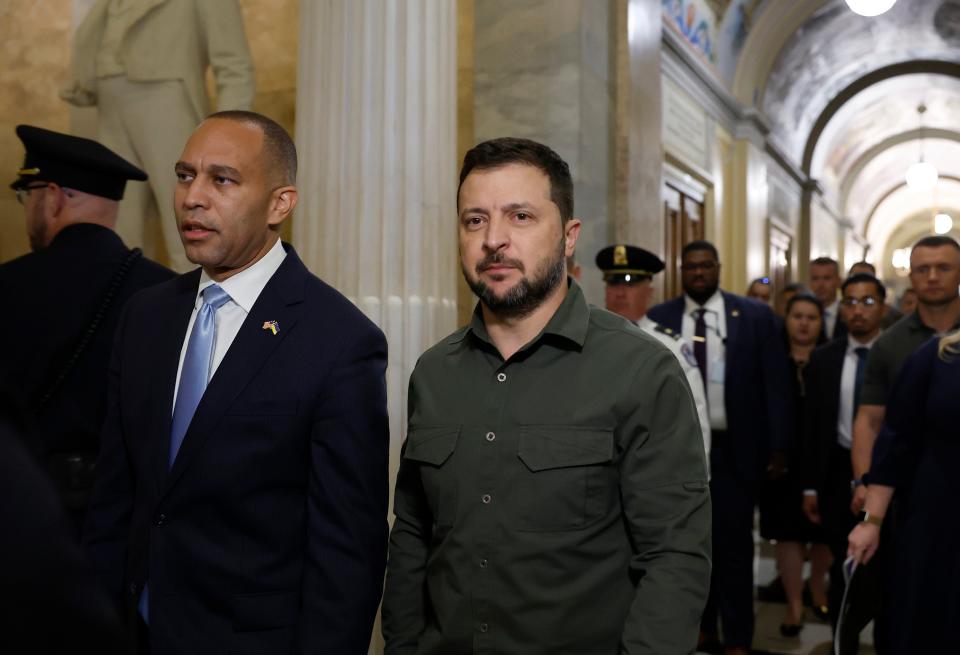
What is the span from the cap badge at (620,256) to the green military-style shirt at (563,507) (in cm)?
261

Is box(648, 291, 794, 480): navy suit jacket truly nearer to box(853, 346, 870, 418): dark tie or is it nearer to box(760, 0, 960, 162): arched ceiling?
box(853, 346, 870, 418): dark tie

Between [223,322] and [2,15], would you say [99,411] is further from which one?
[2,15]

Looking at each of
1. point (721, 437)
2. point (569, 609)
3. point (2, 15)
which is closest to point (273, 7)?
point (2, 15)

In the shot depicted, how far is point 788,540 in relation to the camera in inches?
207

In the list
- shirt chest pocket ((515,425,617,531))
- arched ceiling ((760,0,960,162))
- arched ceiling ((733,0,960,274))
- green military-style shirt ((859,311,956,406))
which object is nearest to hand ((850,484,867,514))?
green military-style shirt ((859,311,956,406))

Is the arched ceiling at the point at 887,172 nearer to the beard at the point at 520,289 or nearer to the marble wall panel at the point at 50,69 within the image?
the marble wall panel at the point at 50,69

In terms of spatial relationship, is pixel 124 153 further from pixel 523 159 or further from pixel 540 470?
pixel 540 470

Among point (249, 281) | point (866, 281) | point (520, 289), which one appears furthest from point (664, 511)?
point (866, 281)

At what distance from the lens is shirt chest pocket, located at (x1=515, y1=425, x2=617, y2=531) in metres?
1.73

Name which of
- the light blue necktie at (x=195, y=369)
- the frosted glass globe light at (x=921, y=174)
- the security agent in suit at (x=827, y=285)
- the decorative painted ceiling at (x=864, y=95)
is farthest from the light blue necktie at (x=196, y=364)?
the frosted glass globe light at (x=921, y=174)

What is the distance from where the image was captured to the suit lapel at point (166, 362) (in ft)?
5.92

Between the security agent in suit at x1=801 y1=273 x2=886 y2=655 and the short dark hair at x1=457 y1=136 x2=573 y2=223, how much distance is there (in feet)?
11.8

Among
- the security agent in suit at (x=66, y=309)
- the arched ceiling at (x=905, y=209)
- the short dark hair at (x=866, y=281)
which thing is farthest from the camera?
the arched ceiling at (x=905, y=209)

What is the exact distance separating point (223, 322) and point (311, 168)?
6.41ft
